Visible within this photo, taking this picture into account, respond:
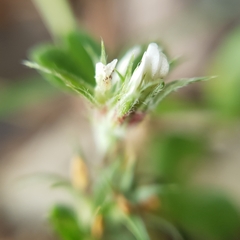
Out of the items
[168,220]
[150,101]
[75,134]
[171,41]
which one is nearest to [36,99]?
[75,134]

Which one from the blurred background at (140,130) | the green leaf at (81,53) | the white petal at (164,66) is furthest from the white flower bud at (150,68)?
the blurred background at (140,130)

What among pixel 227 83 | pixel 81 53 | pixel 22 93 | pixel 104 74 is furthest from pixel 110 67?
pixel 22 93

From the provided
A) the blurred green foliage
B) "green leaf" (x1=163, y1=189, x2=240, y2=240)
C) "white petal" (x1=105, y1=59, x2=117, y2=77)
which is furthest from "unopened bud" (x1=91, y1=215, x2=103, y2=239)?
the blurred green foliage

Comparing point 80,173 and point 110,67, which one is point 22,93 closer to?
point 80,173

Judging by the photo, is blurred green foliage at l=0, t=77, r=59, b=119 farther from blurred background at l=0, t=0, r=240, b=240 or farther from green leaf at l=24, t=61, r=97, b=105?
green leaf at l=24, t=61, r=97, b=105

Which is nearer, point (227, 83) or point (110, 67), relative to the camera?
point (110, 67)
